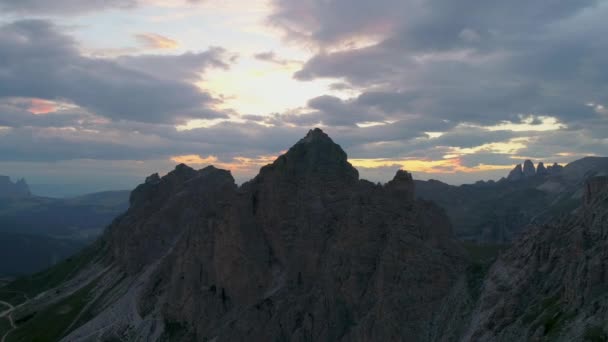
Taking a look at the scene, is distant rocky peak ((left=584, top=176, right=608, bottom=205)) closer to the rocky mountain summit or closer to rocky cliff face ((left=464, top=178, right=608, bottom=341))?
rocky cliff face ((left=464, top=178, right=608, bottom=341))

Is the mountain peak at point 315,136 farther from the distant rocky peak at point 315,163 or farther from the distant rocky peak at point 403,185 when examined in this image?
the distant rocky peak at point 403,185

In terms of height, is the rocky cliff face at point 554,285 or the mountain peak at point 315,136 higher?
the mountain peak at point 315,136

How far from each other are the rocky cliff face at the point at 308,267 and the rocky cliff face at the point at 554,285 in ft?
18.6

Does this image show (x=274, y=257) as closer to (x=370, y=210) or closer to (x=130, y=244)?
(x=370, y=210)

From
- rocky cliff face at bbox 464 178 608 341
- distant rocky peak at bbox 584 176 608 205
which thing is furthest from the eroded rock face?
distant rocky peak at bbox 584 176 608 205

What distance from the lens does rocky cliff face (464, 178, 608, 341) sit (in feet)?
125

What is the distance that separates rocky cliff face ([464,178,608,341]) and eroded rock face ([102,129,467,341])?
21.3ft

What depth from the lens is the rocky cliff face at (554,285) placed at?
125ft

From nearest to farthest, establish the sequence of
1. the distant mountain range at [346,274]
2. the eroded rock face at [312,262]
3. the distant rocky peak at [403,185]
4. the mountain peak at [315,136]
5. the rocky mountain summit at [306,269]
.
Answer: the distant mountain range at [346,274] < the rocky mountain summit at [306,269] < the eroded rock face at [312,262] < the distant rocky peak at [403,185] < the mountain peak at [315,136]

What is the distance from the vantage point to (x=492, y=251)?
120750 mm

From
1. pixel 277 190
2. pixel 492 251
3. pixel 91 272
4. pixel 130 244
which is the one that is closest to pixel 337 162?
pixel 277 190

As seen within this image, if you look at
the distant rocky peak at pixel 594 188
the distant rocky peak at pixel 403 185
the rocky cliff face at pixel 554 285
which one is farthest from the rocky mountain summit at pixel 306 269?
the distant rocky peak at pixel 594 188

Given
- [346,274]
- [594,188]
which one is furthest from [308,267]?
[594,188]

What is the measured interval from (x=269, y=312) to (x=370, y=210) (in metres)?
21.0
